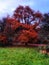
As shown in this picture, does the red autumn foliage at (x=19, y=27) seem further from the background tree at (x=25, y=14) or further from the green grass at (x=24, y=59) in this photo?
the green grass at (x=24, y=59)

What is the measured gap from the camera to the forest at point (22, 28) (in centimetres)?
2738

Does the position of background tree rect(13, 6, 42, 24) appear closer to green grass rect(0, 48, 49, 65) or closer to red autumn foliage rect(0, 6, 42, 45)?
red autumn foliage rect(0, 6, 42, 45)

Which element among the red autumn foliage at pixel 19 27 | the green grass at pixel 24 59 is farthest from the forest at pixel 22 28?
the green grass at pixel 24 59

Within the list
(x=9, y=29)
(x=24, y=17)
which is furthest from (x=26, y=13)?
(x=9, y=29)

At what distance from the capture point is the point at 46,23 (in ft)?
85.2

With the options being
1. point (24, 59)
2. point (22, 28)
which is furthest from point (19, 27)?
point (24, 59)

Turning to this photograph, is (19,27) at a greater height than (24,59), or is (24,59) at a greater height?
(19,27)

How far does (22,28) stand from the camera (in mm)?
28938

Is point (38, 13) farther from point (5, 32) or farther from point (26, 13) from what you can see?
point (5, 32)

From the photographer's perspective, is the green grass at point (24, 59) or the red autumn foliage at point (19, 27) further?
the red autumn foliage at point (19, 27)

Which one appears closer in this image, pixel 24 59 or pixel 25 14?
pixel 24 59

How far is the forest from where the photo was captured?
1078 inches

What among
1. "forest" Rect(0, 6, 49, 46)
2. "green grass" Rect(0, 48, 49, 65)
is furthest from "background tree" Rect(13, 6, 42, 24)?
"green grass" Rect(0, 48, 49, 65)

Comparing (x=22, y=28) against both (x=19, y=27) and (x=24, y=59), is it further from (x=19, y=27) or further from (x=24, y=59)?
(x=24, y=59)
